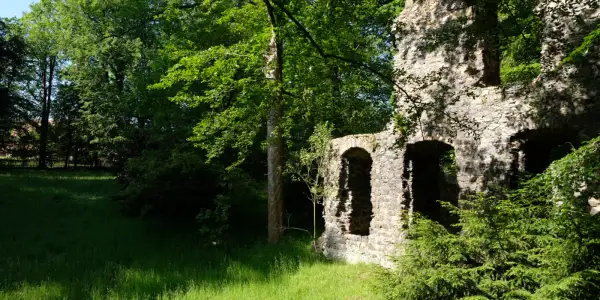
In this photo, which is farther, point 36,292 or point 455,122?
point 36,292

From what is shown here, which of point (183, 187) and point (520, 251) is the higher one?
point (183, 187)

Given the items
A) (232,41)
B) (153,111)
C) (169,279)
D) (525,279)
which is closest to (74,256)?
(169,279)

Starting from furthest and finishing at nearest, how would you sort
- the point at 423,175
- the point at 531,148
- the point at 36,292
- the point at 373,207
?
the point at 373,207 < the point at 423,175 < the point at 36,292 < the point at 531,148

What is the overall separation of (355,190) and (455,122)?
227 inches

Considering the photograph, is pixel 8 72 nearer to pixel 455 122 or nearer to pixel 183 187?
pixel 183 187

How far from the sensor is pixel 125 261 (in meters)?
11.6

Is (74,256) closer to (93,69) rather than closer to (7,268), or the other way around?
(7,268)

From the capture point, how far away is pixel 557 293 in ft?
14.1

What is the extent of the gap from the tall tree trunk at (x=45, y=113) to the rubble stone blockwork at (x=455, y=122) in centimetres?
2129

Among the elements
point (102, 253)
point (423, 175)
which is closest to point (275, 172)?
point (423, 175)

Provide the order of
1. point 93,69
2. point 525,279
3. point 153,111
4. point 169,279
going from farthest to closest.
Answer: point 93,69 < point 153,111 < point 169,279 < point 525,279

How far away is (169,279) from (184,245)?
400 cm

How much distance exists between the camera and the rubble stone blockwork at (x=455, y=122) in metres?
6.23

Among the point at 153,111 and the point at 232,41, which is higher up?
the point at 232,41
